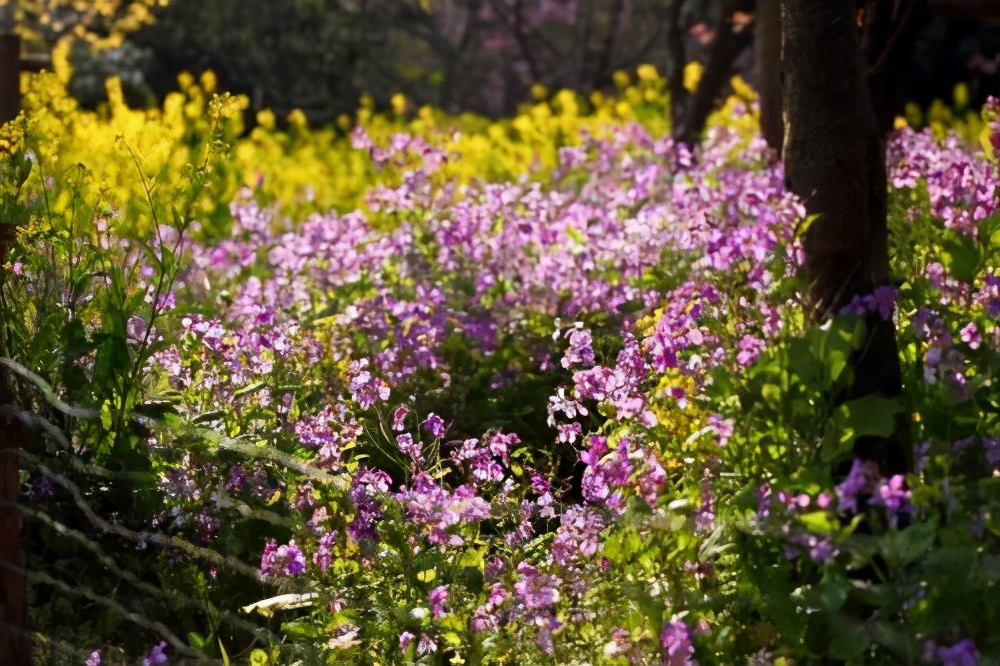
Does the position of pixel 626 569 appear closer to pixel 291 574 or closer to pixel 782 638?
pixel 782 638

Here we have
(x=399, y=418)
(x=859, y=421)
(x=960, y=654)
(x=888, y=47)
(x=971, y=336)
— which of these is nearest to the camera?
(x=960, y=654)

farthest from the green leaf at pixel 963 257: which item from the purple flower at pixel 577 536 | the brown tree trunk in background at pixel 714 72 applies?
the brown tree trunk in background at pixel 714 72

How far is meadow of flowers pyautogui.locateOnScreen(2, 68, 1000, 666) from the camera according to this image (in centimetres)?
311

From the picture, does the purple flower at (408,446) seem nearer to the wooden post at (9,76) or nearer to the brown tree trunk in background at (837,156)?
the brown tree trunk in background at (837,156)

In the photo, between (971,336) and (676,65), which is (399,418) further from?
(676,65)

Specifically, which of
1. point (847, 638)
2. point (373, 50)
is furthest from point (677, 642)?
point (373, 50)

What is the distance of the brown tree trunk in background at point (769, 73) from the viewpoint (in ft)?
23.5

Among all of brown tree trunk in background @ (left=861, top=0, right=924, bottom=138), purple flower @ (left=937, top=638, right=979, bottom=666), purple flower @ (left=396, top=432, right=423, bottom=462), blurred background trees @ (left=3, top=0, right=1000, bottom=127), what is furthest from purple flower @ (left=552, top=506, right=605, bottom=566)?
blurred background trees @ (left=3, top=0, right=1000, bottom=127)

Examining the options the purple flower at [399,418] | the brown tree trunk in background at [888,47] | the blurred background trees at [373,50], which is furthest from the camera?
the blurred background trees at [373,50]

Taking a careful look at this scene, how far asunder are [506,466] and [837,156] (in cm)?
119

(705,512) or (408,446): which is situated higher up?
(408,446)

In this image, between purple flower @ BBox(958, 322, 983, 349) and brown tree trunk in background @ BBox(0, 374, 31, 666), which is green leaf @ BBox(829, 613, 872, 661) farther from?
brown tree trunk in background @ BBox(0, 374, 31, 666)

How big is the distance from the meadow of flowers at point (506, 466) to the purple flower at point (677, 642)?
2 centimetres

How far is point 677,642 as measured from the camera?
293cm
